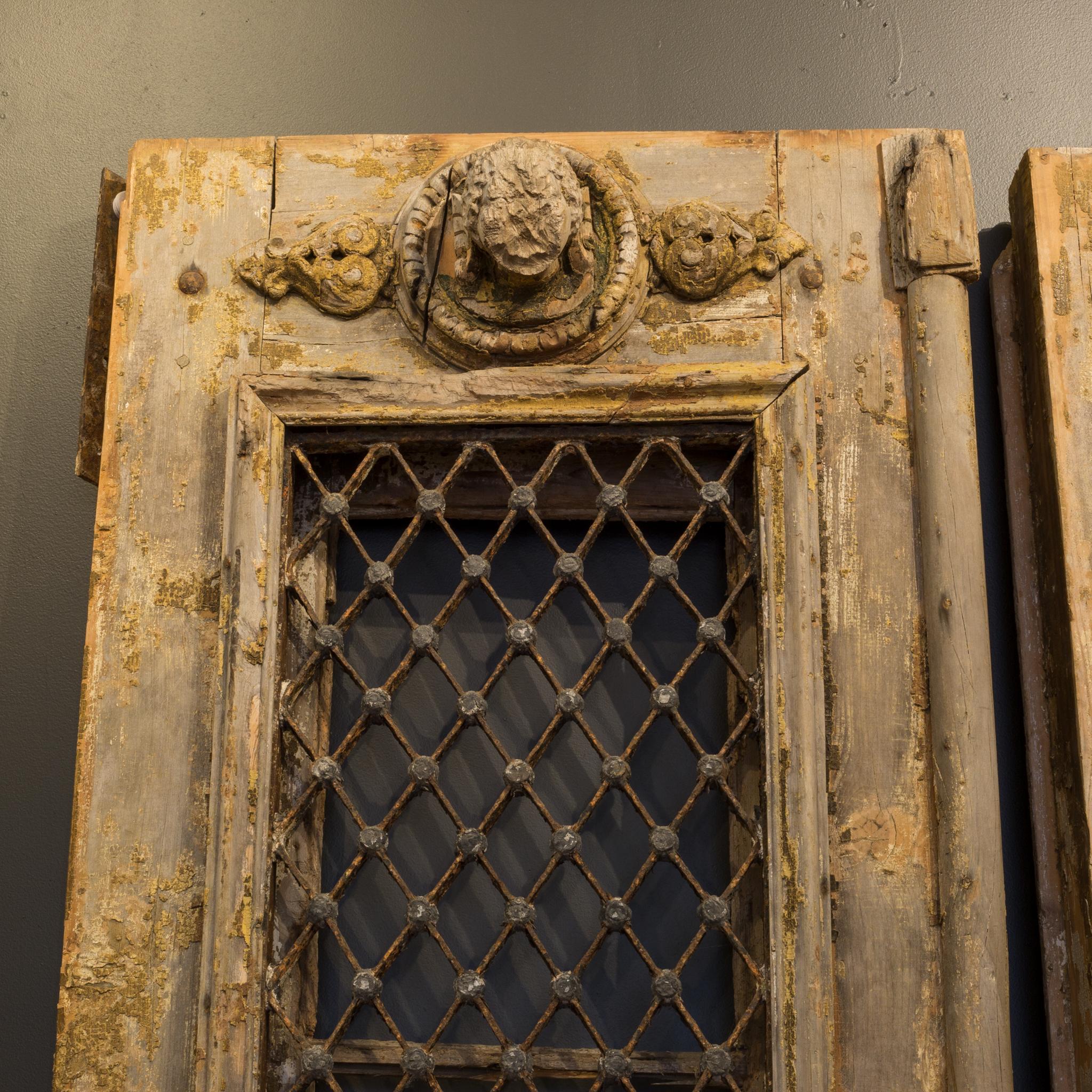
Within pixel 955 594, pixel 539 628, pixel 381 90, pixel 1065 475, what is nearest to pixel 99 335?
pixel 381 90

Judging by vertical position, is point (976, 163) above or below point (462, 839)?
above

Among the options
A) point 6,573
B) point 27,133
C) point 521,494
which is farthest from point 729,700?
point 27,133

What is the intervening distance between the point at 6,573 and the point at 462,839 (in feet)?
2.31

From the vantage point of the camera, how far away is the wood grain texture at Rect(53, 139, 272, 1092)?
113cm

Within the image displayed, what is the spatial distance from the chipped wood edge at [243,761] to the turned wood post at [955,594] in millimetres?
707

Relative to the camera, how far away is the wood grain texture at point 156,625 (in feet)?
3.71

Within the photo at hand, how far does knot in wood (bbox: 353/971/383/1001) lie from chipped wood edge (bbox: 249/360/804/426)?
0.59 meters

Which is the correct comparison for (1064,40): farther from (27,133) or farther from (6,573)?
(6,573)

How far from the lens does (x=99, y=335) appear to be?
1.35m

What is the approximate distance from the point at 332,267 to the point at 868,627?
731 mm

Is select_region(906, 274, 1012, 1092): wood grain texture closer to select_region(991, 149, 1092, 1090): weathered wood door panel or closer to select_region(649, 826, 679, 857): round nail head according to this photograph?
select_region(991, 149, 1092, 1090): weathered wood door panel

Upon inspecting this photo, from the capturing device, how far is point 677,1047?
120cm

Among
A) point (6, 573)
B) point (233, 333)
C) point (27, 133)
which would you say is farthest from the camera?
point (27, 133)

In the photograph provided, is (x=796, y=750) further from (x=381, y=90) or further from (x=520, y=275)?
(x=381, y=90)
